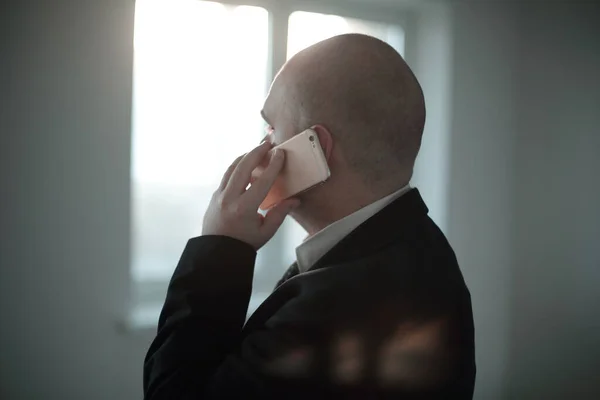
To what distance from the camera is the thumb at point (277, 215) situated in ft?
2.34

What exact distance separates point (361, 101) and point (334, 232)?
0.19 m

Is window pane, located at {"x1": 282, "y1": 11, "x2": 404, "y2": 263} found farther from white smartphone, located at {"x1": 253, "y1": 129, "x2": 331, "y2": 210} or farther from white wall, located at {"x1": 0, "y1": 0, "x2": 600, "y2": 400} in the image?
white smartphone, located at {"x1": 253, "y1": 129, "x2": 331, "y2": 210}

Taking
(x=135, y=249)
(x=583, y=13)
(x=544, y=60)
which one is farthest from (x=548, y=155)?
(x=135, y=249)

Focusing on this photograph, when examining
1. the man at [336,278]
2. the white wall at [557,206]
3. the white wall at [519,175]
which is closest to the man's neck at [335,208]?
the man at [336,278]

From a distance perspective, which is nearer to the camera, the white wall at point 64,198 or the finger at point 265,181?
the finger at point 265,181

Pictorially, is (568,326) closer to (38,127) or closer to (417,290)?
(417,290)

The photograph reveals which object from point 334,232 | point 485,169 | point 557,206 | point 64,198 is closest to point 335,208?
point 334,232

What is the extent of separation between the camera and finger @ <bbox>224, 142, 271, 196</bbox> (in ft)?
2.29

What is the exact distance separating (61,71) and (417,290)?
1166 millimetres

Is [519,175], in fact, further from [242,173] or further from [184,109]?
[242,173]

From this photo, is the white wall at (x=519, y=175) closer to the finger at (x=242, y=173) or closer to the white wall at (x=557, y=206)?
the white wall at (x=557, y=206)

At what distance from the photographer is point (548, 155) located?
6.43 feet

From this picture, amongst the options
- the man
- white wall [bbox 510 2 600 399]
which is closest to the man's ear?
the man

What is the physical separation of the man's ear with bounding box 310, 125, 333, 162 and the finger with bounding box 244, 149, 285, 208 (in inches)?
2.3
